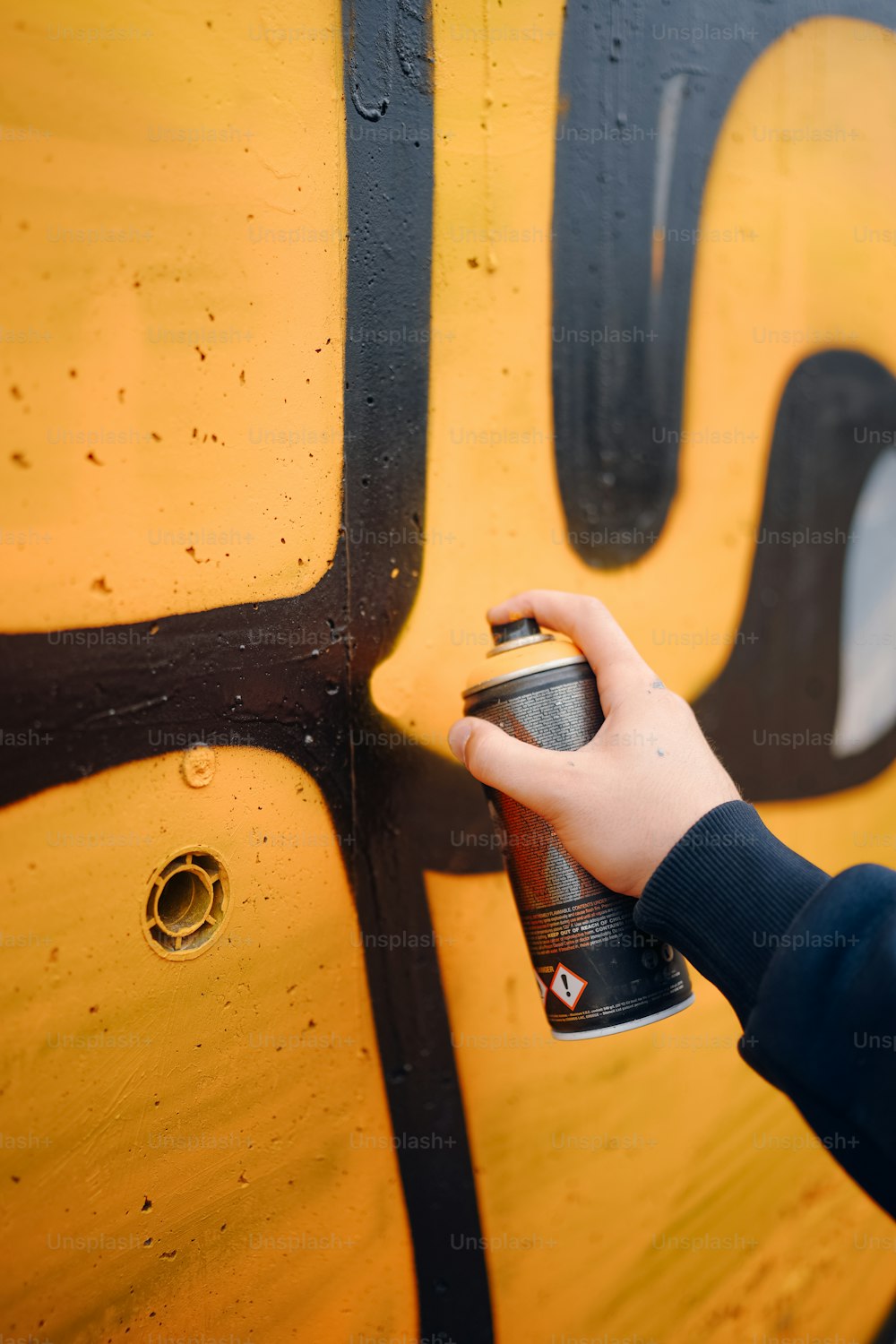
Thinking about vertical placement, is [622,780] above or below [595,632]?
below

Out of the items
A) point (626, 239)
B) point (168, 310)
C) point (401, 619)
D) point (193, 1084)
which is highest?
point (626, 239)

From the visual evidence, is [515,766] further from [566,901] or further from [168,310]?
[168,310]

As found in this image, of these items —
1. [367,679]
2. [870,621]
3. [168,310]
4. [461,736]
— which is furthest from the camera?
[870,621]

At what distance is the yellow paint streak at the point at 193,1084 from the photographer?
31.9 inches

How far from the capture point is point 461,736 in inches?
38.5

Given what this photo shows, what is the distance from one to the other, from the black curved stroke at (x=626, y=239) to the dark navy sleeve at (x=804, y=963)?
658mm

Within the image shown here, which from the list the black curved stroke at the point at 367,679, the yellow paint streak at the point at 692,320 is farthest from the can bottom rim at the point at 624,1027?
the yellow paint streak at the point at 692,320

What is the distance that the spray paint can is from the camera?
89cm

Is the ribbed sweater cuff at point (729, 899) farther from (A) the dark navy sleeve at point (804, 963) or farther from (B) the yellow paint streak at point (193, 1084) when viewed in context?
(B) the yellow paint streak at point (193, 1084)

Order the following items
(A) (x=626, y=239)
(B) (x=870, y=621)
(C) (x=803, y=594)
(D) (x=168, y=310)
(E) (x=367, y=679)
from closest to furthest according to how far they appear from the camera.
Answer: (D) (x=168, y=310)
(E) (x=367, y=679)
(A) (x=626, y=239)
(C) (x=803, y=594)
(B) (x=870, y=621)

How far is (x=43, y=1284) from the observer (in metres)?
0.83

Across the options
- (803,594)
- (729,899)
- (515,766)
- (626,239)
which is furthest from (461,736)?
(803,594)

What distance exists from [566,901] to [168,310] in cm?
73

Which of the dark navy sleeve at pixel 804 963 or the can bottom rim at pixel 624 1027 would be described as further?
the can bottom rim at pixel 624 1027
